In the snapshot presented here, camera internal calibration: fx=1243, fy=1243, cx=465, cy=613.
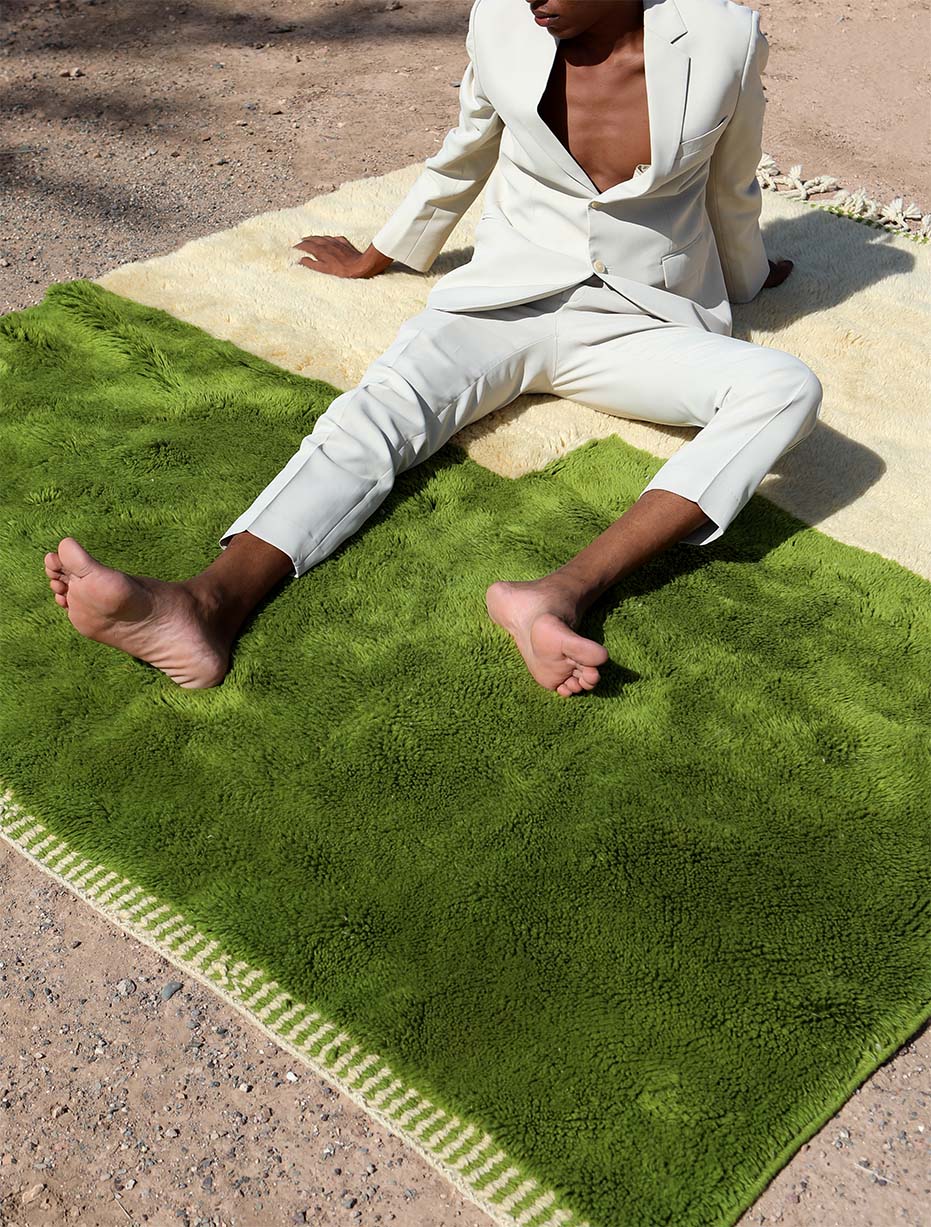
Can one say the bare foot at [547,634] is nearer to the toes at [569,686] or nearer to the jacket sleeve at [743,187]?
the toes at [569,686]

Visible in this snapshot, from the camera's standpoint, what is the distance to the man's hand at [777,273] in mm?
3141

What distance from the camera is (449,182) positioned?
2.78 m

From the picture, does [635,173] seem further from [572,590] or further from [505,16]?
[572,590]

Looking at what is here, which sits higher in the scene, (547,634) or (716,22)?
(716,22)

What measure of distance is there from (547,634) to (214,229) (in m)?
2.27

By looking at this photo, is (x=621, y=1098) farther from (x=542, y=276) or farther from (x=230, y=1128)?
A: (x=542, y=276)

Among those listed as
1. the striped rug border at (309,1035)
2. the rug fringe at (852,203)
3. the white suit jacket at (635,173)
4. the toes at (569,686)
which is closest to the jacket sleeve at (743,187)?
the white suit jacket at (635,173)

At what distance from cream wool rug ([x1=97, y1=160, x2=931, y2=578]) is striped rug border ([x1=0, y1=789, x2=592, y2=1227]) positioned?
117cm

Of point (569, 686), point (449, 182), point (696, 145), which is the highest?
point (696, 145)

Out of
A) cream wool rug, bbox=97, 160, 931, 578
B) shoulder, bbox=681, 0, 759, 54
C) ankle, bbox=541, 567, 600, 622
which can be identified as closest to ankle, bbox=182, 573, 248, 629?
ankle, bbox=541, 567, 600, 622

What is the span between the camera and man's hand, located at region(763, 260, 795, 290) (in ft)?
10.3

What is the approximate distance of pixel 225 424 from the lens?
266 centimetres

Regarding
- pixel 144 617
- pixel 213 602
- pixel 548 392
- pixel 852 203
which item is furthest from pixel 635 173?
pixel 852 203

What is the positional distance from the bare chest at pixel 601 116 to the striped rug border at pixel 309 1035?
1.58 m
